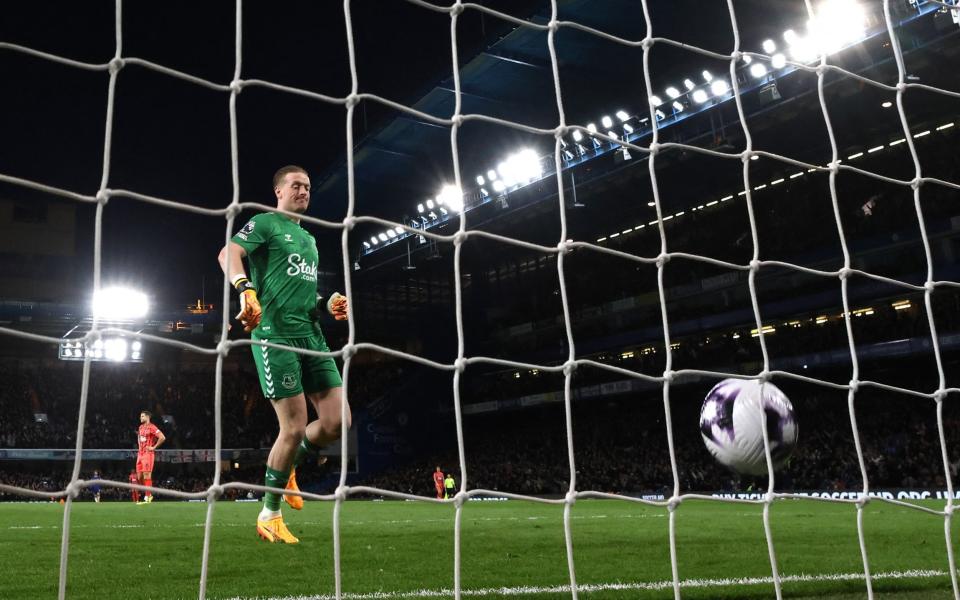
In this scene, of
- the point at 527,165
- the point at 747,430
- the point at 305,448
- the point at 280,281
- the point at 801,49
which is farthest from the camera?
the point at 527,165

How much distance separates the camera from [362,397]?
33188mm

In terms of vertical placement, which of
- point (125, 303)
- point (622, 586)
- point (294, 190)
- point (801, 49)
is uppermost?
point (801, 49)

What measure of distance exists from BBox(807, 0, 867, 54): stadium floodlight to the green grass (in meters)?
13.3

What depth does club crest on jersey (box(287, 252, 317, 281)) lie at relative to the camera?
14.1 feet

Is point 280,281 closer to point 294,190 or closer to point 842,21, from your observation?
point 294,190

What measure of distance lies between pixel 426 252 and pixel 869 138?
49.4 feet

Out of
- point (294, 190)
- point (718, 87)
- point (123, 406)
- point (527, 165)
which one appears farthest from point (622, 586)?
point (123, 406)

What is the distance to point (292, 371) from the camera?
163 inches

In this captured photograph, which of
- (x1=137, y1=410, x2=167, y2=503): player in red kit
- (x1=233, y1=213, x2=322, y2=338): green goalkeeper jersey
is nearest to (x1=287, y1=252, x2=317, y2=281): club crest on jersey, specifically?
(x1=233, y1=213, x2=322, y2=338): green goalkeeper jersey

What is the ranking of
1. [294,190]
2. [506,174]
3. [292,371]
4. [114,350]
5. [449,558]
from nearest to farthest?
[294,190] → [292,371] → [449,558] → [506,174] → [114,350]

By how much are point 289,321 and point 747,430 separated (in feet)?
11.1

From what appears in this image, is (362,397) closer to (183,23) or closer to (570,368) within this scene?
(183,23)

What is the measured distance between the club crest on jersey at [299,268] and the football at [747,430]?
312 centimetres

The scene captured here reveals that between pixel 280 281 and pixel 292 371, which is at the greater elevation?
pixel 280 281
